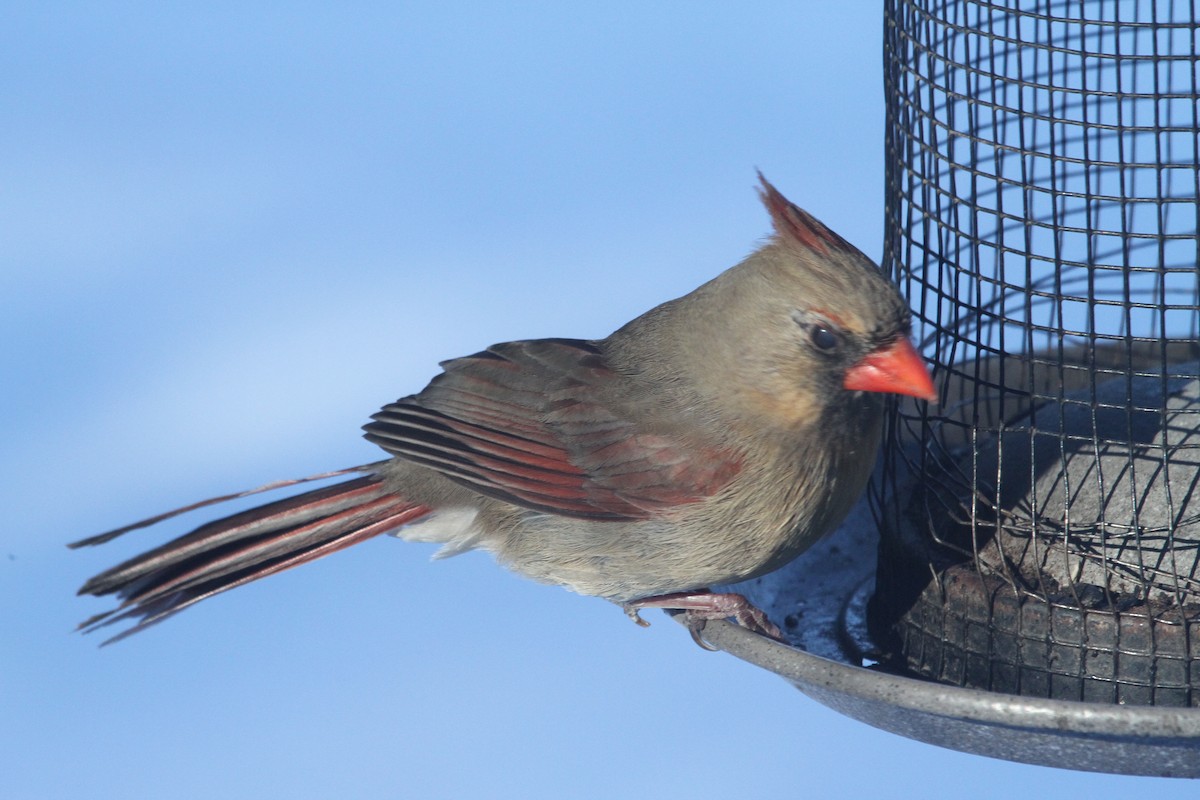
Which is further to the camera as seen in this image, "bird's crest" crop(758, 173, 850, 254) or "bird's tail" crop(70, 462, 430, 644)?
"bird's tail" crop(70, 462, 430, 644)

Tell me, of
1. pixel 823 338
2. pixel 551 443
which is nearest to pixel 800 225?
pixel 823 338

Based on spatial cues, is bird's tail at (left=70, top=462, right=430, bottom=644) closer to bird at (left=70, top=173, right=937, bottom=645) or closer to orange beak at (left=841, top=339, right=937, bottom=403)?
bird at (left=70, top=173, right=937, bottom=645)

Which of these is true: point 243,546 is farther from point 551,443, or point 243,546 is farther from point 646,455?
point 646,455

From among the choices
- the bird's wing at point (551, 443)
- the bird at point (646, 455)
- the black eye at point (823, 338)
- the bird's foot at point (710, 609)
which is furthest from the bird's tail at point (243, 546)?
the black eye at point (823, 338)

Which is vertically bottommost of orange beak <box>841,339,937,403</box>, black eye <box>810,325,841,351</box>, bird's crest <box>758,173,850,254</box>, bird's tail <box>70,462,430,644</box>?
bird's tail <box>70,462,430,644</box>

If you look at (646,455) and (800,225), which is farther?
(646,455)

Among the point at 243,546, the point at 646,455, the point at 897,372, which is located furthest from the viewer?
the point at 243,546

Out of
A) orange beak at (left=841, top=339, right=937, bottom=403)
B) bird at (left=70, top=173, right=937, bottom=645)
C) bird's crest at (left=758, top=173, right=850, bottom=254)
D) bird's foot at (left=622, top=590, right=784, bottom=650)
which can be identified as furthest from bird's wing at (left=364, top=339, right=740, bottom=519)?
bird's crest at (left=758, top=173, right=850, bottom=254)
